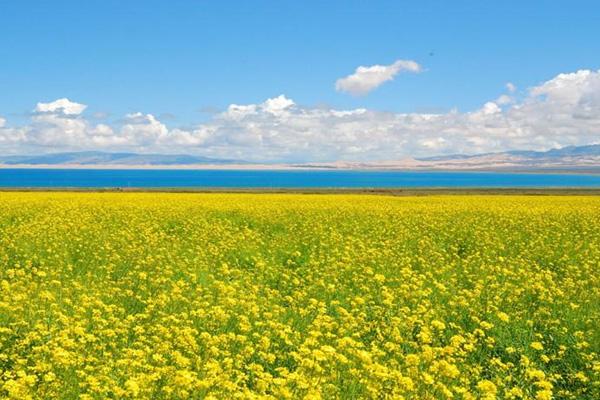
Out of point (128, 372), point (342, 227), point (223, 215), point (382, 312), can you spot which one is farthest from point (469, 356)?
point (223, 215)

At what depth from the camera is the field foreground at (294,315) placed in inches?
242

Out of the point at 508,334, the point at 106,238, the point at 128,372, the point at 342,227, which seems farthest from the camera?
the point at 342,227

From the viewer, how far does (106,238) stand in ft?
57.7

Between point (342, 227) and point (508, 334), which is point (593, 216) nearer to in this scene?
point (342, 227)

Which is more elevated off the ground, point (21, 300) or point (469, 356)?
point (21, 300)

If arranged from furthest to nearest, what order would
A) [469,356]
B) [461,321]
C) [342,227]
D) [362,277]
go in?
[342,227], [362,277], [461,321], [469,356]

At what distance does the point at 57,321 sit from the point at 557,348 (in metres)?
7.60

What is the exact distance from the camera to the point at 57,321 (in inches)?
335

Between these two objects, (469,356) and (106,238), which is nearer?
(469,356)

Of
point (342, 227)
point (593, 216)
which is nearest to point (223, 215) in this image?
point (342, 227)

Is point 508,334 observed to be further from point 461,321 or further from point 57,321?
point 57,321

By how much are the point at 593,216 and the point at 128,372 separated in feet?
86.8

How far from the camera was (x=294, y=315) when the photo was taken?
9.52m

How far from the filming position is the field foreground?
615 cm
